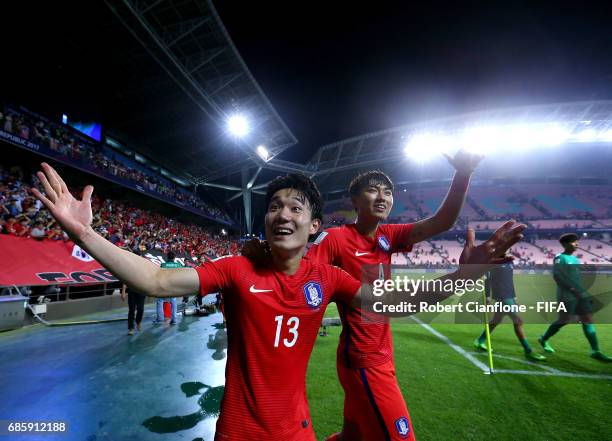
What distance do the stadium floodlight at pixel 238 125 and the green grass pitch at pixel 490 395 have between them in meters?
24.1

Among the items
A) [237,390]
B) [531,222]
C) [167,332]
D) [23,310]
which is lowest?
[167,332]

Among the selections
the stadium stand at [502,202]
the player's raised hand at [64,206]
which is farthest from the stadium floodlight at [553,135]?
the player's raised hand at [64,206]

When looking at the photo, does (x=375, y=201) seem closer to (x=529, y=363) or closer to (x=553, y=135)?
(x=529, y=363)

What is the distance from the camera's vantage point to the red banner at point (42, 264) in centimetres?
840

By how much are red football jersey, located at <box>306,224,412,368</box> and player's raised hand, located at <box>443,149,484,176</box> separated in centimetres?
69

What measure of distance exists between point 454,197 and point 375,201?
0.68 meters

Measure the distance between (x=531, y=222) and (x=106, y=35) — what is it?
51.1 m

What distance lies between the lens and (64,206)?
1318 millimetres

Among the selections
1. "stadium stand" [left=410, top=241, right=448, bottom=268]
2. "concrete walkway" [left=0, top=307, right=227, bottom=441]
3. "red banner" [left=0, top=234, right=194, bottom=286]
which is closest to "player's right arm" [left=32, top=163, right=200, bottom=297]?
"concrete walkway" [left=0, top=307, right=227, bottom=441]

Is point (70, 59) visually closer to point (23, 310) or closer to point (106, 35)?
point (106, 35)

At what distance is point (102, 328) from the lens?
7688mm

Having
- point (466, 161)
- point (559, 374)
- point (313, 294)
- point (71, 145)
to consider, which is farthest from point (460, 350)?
point (71, 145)

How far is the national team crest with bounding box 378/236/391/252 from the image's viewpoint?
2662 mm

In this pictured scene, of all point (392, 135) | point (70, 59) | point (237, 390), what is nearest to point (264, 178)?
point (392, 135)
